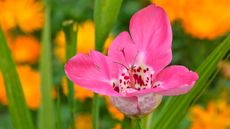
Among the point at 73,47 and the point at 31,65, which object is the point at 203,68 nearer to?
the point at 73,47

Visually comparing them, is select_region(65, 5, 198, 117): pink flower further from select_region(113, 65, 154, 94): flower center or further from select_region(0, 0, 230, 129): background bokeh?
select_region(0, 0, 230, 129): background bokeh

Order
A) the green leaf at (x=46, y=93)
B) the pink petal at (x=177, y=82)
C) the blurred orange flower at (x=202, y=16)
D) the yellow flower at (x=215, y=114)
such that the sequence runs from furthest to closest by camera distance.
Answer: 1. the blurred orange flower at (x=202, y=16)
2. the yellow flower at (x=215, y=114)
3. the green leaf at (x=46, y=93)
4. the pink petal at (x=177, y=82)

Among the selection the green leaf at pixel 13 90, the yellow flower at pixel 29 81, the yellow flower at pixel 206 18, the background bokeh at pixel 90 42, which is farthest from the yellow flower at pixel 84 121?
the green leaf at pixel 13 90

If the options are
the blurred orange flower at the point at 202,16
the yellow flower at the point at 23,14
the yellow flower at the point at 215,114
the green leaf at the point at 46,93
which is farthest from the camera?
the yellow flower at the point at 23,14

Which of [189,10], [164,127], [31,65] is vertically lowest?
[31,65]

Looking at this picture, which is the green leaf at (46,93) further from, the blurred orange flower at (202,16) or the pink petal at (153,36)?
the blurred orange flower at (202,16)

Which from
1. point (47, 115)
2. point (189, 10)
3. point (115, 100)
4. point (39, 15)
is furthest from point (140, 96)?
point (39, 15)

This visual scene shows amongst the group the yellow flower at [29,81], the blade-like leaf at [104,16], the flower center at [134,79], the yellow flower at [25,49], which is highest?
the blade-like leaf at [104,16]
